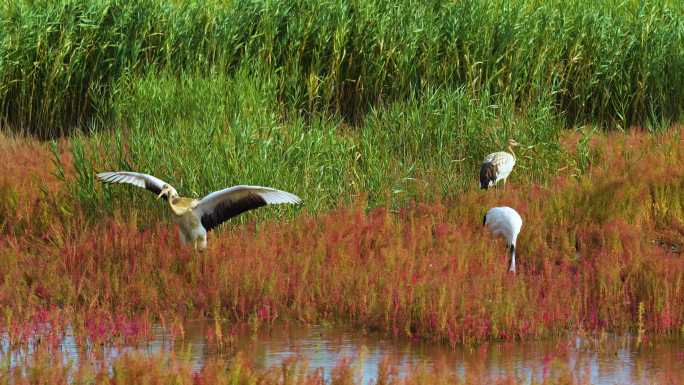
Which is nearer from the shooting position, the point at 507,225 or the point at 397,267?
the point at 397,267

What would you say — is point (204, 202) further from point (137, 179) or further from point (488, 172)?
point (488, 172)

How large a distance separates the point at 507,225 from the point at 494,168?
2221 millimetres

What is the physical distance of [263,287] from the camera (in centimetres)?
897

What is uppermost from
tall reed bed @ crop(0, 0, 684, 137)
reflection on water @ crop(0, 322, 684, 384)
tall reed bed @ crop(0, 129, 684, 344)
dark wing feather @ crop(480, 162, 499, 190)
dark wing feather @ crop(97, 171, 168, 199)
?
tall reed bed @ crop(0, 0, 684, 137)

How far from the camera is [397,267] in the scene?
933 cm

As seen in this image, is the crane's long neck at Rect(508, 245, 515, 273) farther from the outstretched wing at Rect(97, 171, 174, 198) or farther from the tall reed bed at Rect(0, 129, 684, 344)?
the outstretched wing at Rect(97, 171, 174, 198)

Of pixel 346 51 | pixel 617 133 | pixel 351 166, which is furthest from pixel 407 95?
pixel 351 166

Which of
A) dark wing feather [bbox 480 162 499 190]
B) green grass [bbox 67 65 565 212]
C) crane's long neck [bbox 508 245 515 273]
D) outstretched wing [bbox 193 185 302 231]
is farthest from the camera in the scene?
dark wing feather [bbox 480 162 499 190]

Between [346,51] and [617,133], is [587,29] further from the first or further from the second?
[346,51]

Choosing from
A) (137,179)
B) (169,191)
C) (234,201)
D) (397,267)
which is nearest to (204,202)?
(234,201)

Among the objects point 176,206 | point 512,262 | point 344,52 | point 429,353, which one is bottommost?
point 429,353

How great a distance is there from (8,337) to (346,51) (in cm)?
984

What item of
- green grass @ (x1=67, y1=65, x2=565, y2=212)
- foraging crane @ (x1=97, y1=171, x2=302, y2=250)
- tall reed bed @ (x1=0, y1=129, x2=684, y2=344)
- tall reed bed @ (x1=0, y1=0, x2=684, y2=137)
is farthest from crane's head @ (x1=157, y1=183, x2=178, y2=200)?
tall reed bed @ (x1=0, y1=0, x2=684, y2=137)

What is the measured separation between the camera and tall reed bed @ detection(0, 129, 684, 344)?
8500mm
